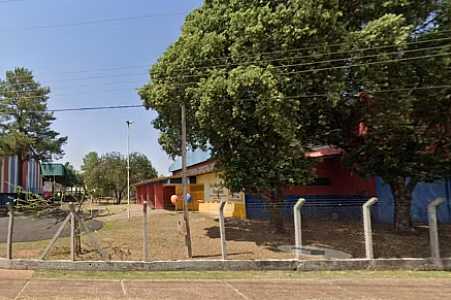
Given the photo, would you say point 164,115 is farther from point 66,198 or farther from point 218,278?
point 218,278

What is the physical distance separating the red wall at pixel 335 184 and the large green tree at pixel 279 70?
596 centimetres

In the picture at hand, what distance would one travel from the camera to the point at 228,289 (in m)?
8.83

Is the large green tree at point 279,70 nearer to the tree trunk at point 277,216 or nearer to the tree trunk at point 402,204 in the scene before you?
the tree trunk at point 402,204

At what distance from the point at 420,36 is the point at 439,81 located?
5.42 ft


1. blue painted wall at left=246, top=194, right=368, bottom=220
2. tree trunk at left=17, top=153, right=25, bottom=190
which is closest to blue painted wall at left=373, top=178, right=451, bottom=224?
blue painted wall at left=246, top=194, right=368, bottom=220

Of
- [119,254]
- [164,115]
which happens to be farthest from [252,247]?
[164,115]

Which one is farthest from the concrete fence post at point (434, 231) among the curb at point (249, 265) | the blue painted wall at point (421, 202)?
the blue painted wall at point (421, 202)

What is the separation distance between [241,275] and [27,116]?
40.5 meters

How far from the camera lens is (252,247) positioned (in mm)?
14086

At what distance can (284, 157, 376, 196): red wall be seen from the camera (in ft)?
74.3

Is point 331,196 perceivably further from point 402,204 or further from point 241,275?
point 241,275

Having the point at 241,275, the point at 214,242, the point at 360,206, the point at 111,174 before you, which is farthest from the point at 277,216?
the point at 111,174

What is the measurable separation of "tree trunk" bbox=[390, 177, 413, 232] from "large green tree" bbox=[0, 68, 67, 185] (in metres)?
34.3

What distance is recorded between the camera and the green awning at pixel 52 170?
2672 inches
